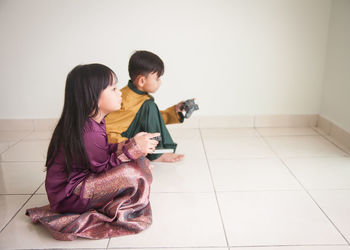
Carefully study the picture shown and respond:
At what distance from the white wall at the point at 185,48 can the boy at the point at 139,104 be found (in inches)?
25.3

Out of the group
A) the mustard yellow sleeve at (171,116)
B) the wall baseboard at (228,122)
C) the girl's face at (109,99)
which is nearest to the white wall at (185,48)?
the wall baseboard at (228,122)

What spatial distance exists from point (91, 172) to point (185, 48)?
1.32m

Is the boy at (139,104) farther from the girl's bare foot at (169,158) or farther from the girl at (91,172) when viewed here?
the girl at (91,172)

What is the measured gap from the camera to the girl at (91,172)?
3.87ft

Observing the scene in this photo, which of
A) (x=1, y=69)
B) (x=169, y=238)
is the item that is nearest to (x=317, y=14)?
(x=169, y=238)

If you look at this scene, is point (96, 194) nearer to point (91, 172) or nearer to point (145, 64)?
point (91, 172)

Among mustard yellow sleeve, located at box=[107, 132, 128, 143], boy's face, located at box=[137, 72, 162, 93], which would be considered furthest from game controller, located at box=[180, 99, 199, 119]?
mustard yellow sleeve, located at box=[107, 132, 128, 143]

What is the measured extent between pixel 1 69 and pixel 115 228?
166cm

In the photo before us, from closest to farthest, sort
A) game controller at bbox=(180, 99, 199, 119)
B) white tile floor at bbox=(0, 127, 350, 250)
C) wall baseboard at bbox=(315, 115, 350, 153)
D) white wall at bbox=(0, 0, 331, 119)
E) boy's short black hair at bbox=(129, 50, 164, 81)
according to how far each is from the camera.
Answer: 1. white tile floor at bbox=(0, 127, 350, 250)
2. boy's short black hair at bbox=(129, 50, 164, 81)
3. game controller at bbox=(180, 99, 199, 119)
4. wall baseboard at bbox=(315, 115, 350, 153)
5. white wall at bbox=(0, 0, 331, 119)

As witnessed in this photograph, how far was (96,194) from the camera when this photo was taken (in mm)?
1231

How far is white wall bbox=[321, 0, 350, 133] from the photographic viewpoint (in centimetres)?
203

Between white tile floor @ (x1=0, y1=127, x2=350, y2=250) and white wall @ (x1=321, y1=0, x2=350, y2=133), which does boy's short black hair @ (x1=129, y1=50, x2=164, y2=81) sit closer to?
white tile floor @ (x1=0, y1=127, x2=350, y2=250)

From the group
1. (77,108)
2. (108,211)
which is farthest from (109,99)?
(108,211)

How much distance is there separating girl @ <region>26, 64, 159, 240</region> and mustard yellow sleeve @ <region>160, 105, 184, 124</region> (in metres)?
0.63
